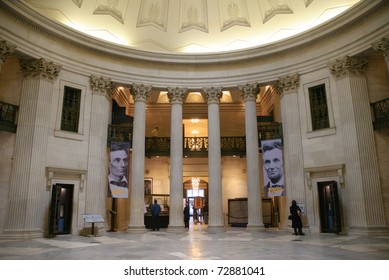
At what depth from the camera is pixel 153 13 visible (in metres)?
18.7

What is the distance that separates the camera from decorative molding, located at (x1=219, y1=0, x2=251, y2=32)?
18502mm

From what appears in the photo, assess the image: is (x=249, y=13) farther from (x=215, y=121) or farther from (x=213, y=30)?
(x=215, y=121)

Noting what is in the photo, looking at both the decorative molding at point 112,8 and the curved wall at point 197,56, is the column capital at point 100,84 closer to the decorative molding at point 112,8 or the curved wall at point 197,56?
the curved wall at point 197,56

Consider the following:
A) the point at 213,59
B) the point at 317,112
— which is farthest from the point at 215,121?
the point at 317,112

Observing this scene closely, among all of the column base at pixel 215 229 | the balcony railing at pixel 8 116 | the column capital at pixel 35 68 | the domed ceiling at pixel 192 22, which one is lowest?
the column base at pixel 215 229

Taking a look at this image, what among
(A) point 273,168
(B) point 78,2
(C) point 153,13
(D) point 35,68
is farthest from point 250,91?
(D) point 35,68

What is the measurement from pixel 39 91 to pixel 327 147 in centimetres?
1365

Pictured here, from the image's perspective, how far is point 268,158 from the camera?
16.4 metres

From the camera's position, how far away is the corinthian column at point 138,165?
15859mm

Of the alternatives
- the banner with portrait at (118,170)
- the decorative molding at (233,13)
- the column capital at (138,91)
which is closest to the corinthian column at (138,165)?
the column capital at (138,91)

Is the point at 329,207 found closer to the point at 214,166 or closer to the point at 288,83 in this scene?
the point at 214,166

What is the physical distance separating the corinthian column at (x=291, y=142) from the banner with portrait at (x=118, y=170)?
331 inches

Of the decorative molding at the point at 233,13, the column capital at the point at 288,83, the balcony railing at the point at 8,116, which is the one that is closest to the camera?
the balcony railing at the point at 8,116

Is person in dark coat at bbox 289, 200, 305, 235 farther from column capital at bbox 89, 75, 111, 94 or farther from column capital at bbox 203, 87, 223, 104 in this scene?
column capital at bbox 89, 75, 111, 94
